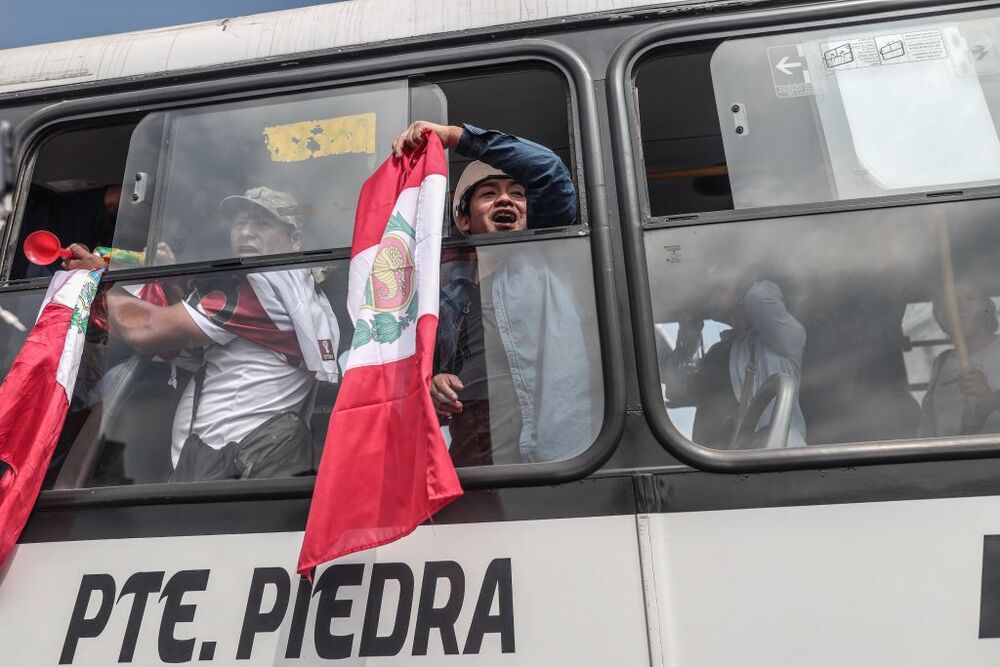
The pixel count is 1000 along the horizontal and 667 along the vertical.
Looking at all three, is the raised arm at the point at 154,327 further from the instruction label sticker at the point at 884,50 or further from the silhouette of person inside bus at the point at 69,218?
the instruction label sticker at the point at 884,50

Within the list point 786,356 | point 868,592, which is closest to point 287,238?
point 786,356

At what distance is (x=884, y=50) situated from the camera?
1768 mm

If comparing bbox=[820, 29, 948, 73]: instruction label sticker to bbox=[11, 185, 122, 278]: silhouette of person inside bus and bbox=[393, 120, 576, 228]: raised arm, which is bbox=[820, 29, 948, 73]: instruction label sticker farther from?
bbox=[11, 185, 122, 278]: silhouette of person inside bus

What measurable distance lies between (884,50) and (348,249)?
1.38 m

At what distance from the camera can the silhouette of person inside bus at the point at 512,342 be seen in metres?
1.60

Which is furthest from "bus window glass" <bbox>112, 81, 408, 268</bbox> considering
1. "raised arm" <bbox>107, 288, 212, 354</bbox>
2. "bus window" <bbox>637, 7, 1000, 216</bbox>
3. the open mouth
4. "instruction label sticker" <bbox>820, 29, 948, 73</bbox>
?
"instruction label sticker" <bbox>820, 29, 948, 73</bbox>

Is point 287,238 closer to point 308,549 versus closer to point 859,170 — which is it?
point 308,549

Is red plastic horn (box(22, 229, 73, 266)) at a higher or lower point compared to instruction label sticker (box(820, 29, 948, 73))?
lower

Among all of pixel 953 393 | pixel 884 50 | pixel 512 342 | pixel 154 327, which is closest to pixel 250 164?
pixel 154 327

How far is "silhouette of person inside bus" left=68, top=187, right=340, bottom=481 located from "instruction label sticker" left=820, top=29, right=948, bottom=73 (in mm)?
Result: 1369

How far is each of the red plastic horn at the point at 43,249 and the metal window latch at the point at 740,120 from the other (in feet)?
5.68

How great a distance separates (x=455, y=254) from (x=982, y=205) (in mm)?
1170

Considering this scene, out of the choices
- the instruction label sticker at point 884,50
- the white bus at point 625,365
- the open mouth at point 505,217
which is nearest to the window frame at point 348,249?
the white bus at point 625,365

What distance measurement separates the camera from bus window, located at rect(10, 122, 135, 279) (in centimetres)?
205
